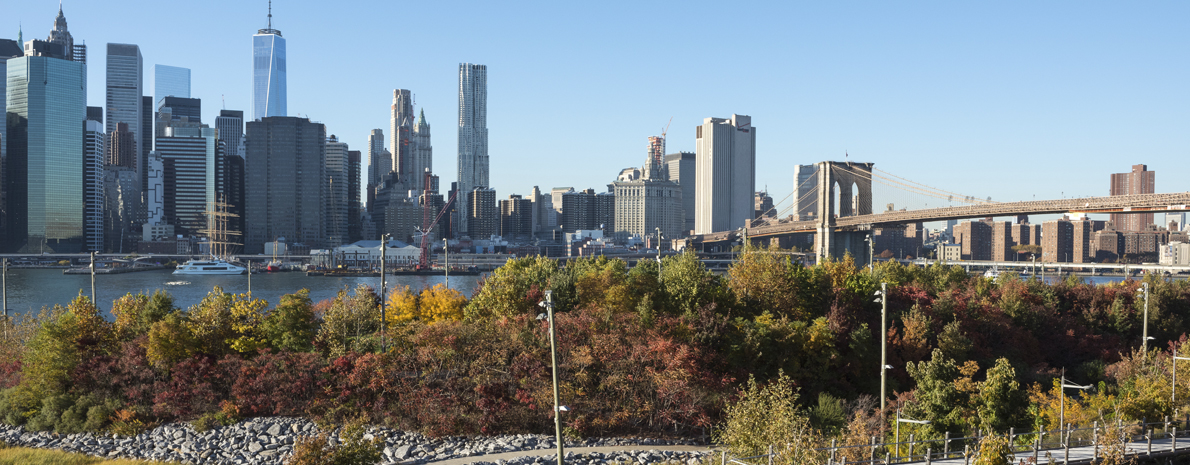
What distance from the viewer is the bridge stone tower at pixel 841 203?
60.7 m

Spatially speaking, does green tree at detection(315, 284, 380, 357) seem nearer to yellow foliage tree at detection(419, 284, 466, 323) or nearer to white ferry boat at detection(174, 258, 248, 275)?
yellow foliage tree at detection(419, 284, 466, 323)

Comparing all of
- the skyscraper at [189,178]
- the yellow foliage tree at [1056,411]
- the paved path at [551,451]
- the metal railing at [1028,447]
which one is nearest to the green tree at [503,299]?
the paved path at [551,451]

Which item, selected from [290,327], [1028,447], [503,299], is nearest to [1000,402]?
[1028,447]

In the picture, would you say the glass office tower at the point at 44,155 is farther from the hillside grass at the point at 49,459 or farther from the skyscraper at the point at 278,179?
the hillside grass at the point at 49,459

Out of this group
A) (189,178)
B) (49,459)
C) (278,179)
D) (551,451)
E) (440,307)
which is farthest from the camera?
(189,178)

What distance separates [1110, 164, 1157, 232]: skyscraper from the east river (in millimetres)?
80021

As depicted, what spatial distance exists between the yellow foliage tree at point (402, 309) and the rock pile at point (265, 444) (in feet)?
19.4

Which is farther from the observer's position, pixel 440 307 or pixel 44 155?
pixel 44 155

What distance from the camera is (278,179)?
6713 inches

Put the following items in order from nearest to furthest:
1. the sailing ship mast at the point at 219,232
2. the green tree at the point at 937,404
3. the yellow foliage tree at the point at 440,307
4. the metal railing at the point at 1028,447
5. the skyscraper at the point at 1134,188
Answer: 1. the metal railing at the point at 1028,447
2. the green tree at the point at 937,404
3. the yellow foliage tree at the point at 440,307
4. the skyscraper at the point at 1134,188
5. the sailing ship mast at the point at 219,232

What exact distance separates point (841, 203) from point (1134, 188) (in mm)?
57528

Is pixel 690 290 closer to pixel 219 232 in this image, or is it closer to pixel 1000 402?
pixel 1000 402

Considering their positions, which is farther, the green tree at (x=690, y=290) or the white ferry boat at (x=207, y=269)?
the white ferry boat at (x=207, y=269)

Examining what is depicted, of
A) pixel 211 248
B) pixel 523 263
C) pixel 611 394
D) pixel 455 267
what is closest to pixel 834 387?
pixel 611 394
